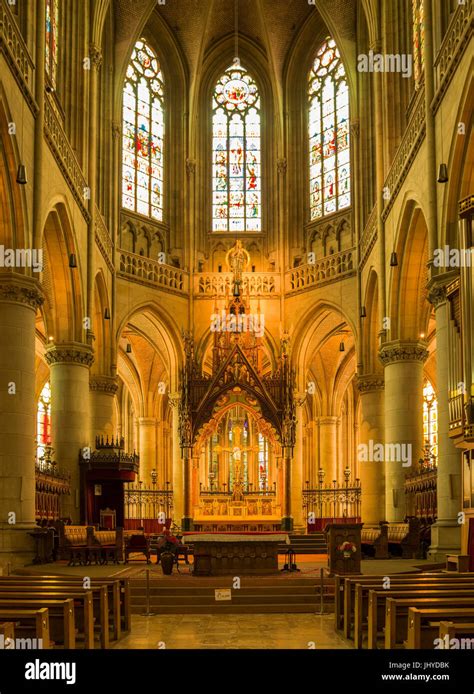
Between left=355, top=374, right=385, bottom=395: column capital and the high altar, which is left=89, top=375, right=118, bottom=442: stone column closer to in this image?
the high altar

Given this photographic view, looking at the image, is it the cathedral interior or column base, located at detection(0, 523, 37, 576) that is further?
the cathedral interior

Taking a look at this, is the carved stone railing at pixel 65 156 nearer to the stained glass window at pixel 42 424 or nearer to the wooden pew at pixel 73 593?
the wooden pew at pixel 73 593

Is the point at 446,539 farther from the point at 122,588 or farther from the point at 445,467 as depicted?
the point at 122,588

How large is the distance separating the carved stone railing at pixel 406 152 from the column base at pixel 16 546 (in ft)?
43.1

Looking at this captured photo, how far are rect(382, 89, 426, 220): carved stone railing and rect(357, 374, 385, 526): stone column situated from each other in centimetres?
676

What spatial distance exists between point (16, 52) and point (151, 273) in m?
17.6

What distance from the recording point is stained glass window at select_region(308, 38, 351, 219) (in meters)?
38.3

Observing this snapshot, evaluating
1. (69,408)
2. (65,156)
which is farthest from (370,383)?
(65,156)

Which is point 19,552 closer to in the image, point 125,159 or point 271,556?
point 271,556

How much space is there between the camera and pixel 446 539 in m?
20.1

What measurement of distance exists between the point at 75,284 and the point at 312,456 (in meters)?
21.1

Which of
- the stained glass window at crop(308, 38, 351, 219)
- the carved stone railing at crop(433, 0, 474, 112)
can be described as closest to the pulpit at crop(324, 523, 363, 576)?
the carved stone railing at crop(433, 0, 474, 112)

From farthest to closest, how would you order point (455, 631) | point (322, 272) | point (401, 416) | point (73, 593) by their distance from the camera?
point (322, 272)
point (401, 416)
point (73, 593)
point (455, 631)
